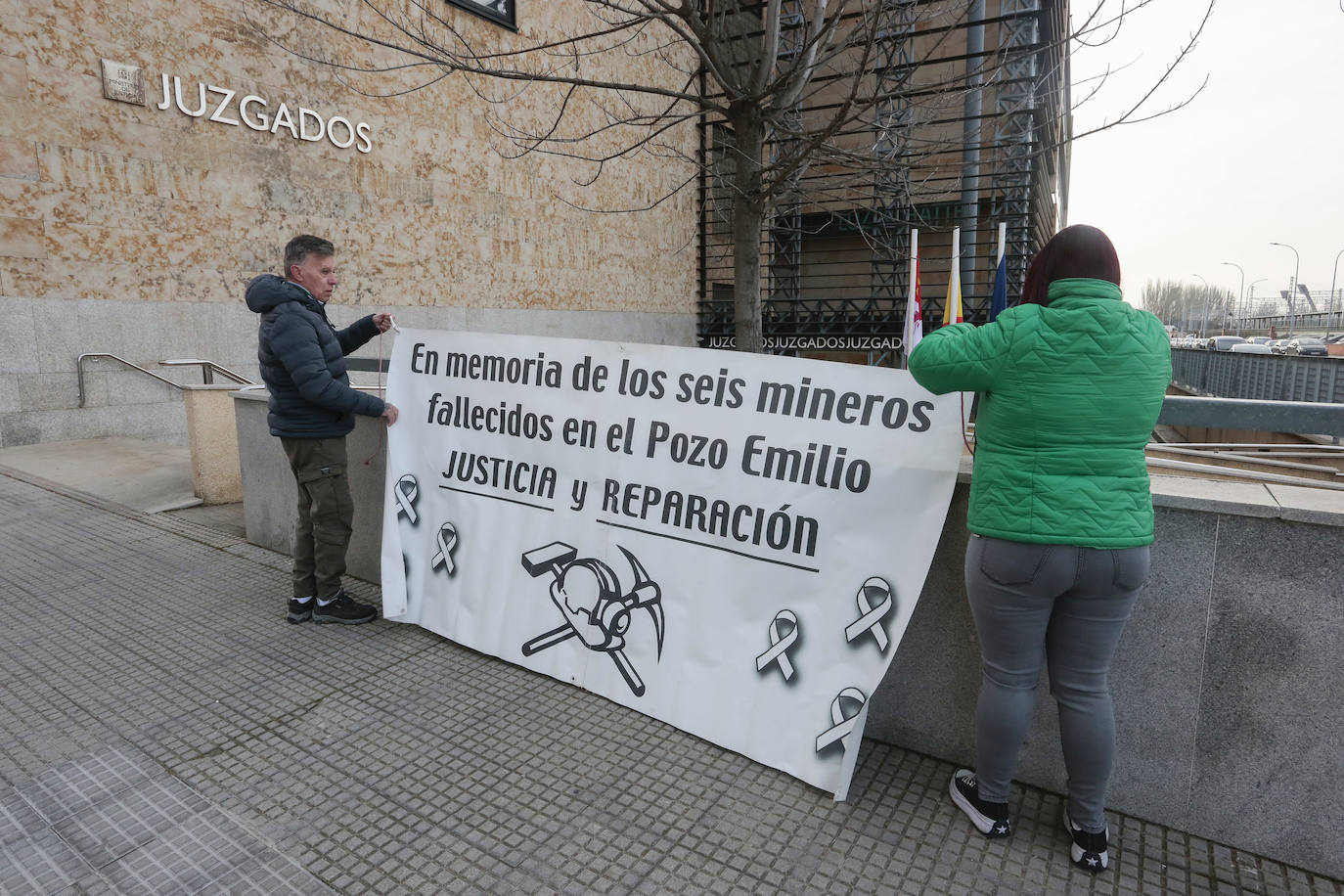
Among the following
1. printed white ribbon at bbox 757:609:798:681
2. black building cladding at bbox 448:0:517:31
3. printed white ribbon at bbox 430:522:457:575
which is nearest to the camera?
printed white ribbon at bbox 757:609:798:681

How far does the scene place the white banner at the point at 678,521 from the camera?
2.99 meters

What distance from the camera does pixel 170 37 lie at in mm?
10508

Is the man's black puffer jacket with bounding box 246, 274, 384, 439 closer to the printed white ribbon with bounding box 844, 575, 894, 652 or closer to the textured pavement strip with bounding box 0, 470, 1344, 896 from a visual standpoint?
the textured pavement strip with bounding box 0, 470, 1344, 896

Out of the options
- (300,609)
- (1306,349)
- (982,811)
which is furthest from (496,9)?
(1306,349)

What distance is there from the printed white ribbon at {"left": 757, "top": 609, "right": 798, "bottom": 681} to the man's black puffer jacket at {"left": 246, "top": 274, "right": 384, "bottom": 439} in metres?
2.34

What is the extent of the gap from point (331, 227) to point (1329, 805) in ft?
43.5

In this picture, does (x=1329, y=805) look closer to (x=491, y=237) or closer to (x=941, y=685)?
(x=941, y=685)

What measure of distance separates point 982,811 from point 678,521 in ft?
4.94

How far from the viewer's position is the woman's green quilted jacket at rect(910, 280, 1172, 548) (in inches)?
91.8

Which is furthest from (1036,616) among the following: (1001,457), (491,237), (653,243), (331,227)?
(653,243)

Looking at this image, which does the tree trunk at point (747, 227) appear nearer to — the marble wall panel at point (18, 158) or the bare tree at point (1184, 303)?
the marble wall panel at point (18, 158)

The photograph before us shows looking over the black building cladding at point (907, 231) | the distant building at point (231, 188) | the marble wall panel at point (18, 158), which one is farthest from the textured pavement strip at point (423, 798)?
the black building cladding at point (907, 231)

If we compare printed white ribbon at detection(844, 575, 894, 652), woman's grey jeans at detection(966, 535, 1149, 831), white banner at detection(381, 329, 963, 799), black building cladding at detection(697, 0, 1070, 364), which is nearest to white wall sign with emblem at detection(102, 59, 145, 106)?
white banner at detection(381, 329, 963, 799)

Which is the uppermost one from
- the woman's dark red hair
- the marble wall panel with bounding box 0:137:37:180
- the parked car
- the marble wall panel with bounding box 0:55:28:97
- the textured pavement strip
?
the marble wall panel with bounding box 0:55:28:97
